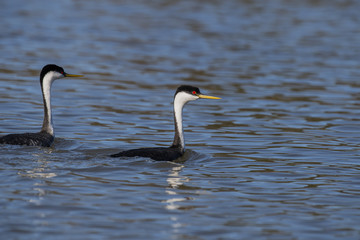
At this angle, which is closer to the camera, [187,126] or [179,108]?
[179,108]

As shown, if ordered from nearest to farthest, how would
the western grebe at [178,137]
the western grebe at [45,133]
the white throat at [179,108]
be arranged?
1. the western grebe at [178,137]
2. the western grebe at [45,133]
3. the white throat at [179,108]

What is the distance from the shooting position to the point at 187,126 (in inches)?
648

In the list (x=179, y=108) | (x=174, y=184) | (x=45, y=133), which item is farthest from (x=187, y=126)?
(x=174, y=184)

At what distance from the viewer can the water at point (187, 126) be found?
934 cm

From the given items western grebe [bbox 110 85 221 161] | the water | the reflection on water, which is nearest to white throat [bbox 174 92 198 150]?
western grebe [bbox 110 85 221 161]

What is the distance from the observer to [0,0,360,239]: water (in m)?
9.34

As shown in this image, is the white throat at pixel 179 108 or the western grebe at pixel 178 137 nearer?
the western grebe at pixel 178 137

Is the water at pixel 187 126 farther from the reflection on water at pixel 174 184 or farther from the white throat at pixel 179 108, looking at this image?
the white throat at pixel 179 108

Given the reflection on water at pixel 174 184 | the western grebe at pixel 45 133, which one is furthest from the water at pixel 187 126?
the western grebe at pixel 45 133

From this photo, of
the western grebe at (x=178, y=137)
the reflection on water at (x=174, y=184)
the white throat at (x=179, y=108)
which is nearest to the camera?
the reflection on water at (x=174, y=184)

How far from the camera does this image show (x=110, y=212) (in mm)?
9406

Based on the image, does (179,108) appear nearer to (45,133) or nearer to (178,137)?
(178,137)

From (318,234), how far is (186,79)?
530 inches

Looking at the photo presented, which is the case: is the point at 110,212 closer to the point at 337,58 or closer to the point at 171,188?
the point at 171,188
